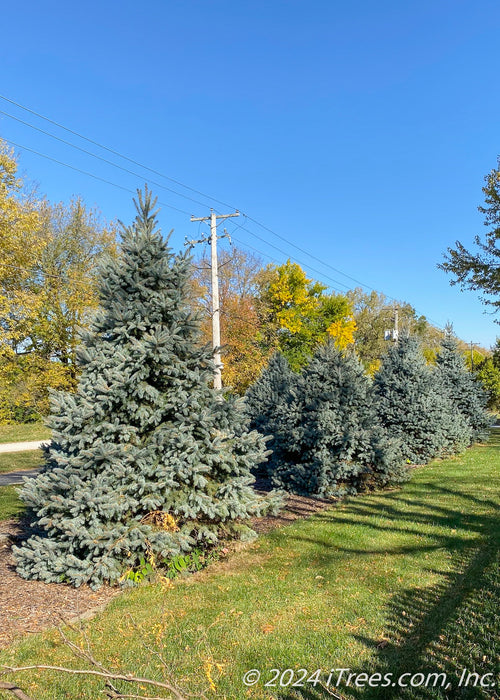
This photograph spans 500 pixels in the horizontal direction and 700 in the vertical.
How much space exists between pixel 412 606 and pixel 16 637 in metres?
A: 3.35

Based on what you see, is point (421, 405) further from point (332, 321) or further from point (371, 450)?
point (332, 321)

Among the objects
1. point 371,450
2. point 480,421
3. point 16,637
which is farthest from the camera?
point 480,421

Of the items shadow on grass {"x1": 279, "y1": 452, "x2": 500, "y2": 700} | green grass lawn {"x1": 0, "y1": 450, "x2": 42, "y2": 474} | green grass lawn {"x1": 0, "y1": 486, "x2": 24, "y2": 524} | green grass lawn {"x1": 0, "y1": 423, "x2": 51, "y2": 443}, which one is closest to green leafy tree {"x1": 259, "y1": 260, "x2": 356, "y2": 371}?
green grass lawn {"x1": 0, "y1": 423, "x2": 51, "y2": 443}

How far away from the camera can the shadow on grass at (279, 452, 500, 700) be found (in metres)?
2.82

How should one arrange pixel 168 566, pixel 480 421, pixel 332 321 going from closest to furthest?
pixel 168 566, pixel 480 421, pixel 332 321

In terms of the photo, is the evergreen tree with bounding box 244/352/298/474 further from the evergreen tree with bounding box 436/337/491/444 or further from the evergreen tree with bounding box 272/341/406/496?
the evergreen tree with bounding box 436/337/491/444

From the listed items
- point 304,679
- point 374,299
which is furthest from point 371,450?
point 374,299

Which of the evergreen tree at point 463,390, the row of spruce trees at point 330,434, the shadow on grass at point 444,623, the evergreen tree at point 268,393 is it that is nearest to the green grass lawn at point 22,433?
the evergreen tree at point 268,393

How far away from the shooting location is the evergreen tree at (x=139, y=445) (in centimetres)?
455

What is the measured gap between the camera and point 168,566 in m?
4.91

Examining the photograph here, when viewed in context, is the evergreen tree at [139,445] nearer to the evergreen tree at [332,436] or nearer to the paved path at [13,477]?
the evergreen tree at [332,436]

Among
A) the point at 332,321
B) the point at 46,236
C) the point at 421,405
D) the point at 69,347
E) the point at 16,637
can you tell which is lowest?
the point at 16,637

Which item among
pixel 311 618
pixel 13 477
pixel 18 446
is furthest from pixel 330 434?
pixel 18 446

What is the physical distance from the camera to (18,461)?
14266 mm
